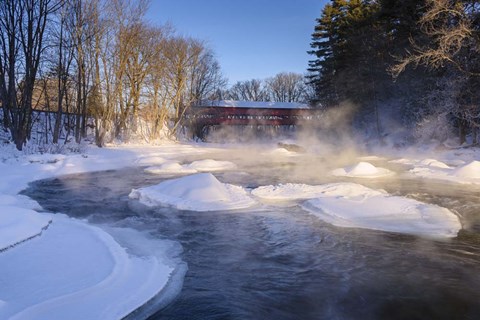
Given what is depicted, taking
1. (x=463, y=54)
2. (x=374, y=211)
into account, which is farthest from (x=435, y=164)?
(x=374, y=211)

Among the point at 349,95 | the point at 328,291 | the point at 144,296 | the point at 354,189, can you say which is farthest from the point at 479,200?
the point at 349,95

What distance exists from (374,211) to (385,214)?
0.89 ft

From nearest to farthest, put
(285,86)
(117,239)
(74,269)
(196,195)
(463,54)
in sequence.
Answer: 1. (74,269)
2. (117,239)
3. (196,195)
4. (463,54)
5. (285,86)

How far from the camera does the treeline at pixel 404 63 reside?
1914cm

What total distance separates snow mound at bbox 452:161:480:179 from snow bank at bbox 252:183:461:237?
18.0 ft

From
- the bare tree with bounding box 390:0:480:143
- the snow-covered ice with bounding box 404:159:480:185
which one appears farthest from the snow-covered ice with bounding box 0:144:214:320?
the bare tree with bounding box 390:0:480:143

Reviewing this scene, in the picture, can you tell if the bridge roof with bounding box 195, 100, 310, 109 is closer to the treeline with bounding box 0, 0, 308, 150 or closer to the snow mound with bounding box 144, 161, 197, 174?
the treeline with bounding box 0, 0, 308, 150

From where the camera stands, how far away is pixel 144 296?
16.2ft

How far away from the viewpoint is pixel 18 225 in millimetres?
6746

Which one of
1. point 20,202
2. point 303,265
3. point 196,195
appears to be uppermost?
point 196,195

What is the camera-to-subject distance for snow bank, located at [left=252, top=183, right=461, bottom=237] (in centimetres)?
837

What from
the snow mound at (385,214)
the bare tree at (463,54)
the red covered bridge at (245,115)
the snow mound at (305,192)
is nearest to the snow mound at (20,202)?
the snow mound at (305,192)

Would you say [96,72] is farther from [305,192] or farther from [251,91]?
[251,91]

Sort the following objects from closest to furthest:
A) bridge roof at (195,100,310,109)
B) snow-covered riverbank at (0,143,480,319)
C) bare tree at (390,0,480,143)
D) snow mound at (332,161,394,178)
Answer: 1. snow-covered riverbank at (0,143,480,319)
2. snow mound at (332,161,394,178)
3. bare tree at (390,0,480,143)
4. bridge roof at (195,100,310,109)
